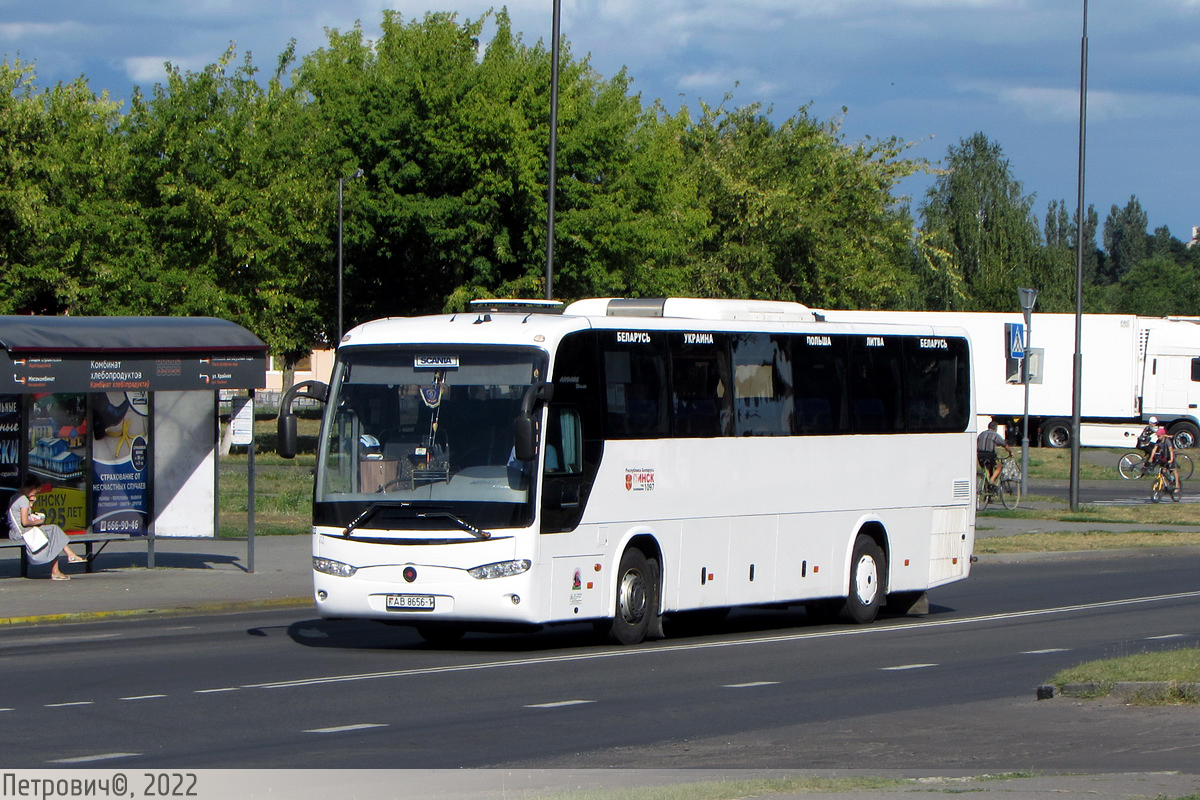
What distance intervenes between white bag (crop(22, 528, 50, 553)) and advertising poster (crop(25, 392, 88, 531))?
0.73 meters

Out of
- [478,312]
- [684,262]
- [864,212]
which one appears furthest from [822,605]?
[864,212]

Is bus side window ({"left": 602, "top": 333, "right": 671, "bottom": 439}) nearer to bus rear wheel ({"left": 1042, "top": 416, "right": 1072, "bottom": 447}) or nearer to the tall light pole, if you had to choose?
the tall light pole

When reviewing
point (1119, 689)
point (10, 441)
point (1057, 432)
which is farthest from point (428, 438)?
point (1057, 432)

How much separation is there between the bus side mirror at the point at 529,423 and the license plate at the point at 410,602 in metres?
1.42

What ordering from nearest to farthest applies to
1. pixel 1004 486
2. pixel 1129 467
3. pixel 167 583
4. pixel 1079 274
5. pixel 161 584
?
pixel 161 584
pixel 167 583
pixel 1079 274
pixel 1004 486
pixel 1129 467

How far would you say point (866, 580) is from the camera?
17844 millimetres

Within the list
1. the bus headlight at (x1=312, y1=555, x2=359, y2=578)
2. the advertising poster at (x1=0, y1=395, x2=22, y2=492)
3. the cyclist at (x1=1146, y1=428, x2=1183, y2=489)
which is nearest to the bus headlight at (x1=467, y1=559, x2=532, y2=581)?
the bus headlight at (x1=312, y1=555, x2=359, y2=578)

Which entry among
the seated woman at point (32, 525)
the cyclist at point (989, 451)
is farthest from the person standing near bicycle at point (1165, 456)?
the seated woman at point (32, 525)

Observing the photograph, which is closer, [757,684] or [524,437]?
[757,684]

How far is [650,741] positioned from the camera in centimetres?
995

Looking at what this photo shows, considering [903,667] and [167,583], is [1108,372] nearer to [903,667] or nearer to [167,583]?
[167,583]

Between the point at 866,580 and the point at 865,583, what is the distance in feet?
0.15

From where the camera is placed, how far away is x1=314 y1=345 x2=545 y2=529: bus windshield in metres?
14.1

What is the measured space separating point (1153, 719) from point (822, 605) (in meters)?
7.64
